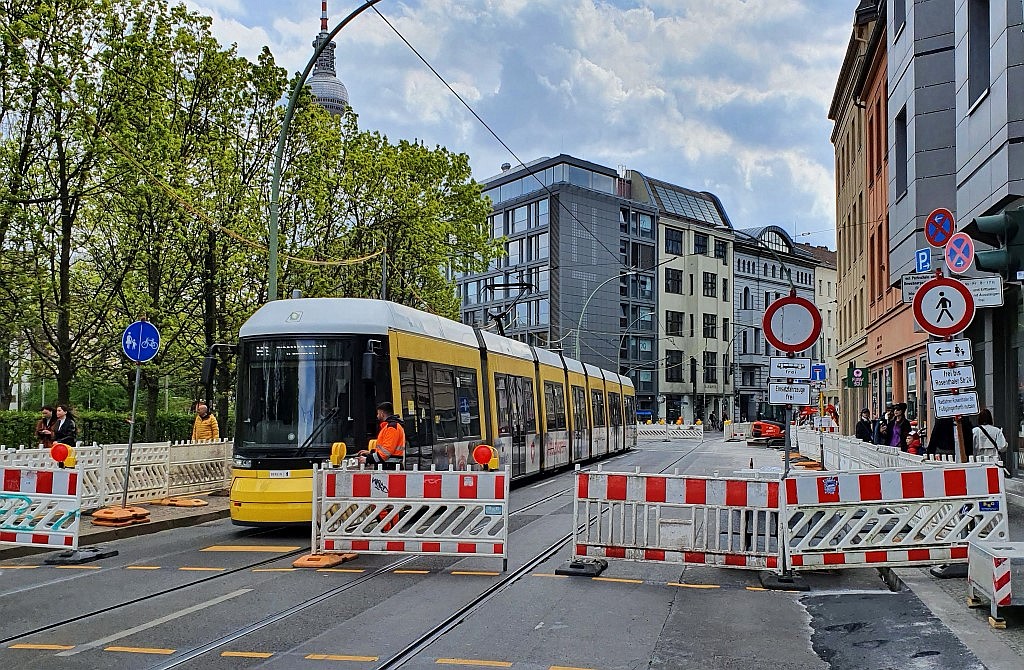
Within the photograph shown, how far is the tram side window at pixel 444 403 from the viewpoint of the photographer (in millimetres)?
16028

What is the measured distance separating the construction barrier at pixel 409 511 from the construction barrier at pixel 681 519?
90 cm

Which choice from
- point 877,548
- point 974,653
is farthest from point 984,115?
point 974,653

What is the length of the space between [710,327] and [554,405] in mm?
70807

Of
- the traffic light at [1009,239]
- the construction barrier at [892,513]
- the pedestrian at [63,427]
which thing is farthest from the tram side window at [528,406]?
the traffic light at [1009,239]

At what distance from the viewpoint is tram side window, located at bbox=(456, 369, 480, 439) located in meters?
17.4

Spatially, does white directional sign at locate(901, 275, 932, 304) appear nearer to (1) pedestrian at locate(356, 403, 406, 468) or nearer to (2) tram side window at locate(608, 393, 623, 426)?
(1) pedestrian at locate(356, 403, 406, 468)

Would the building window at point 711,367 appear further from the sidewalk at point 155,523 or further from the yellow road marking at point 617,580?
the yellow road marking at point 617,580

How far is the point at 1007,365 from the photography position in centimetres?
2078

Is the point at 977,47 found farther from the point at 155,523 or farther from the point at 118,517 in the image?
the point at 118,517

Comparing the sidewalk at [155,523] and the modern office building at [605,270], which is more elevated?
the modern office building at [605,270]

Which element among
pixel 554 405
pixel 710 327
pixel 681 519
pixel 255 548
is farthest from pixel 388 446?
pixel 710 327

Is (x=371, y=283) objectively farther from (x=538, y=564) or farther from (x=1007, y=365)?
(x=538, y=564)

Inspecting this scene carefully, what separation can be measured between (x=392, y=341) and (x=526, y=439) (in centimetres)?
823

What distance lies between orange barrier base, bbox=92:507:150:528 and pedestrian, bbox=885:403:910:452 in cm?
1510
